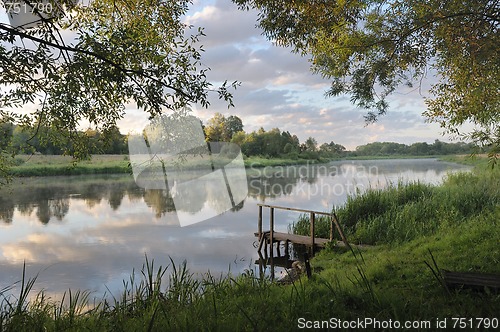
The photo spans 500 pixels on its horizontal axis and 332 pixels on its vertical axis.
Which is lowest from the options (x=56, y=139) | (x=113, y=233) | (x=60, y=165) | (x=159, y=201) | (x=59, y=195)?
(x=113, y=233)

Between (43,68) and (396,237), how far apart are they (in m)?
9.44

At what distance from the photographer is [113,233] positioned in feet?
63.7

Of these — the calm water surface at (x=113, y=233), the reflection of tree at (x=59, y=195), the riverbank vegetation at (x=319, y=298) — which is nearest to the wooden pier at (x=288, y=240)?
the calm water surface at (x=113, y=233)

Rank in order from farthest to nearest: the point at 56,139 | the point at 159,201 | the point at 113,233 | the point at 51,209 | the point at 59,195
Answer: the point at 59,195 < the point at 159,201 < the point at 51,209 < the point at 113,233 < the point at 56,139

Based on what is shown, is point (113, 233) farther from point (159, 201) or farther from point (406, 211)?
point (406, 211)

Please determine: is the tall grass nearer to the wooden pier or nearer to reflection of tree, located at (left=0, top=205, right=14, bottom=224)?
the wooden pier

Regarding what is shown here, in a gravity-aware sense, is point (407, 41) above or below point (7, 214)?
above

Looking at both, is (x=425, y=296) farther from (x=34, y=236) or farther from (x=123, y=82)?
(x=34, y=236)

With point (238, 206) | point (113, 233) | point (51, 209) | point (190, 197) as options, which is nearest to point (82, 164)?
point (51, 209)

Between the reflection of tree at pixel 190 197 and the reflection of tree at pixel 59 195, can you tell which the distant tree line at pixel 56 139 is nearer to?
the reflection of tree at pixel 59 195

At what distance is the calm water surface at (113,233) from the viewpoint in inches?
509

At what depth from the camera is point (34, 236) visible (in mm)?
18562

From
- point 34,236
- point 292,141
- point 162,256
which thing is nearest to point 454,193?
point 162,256

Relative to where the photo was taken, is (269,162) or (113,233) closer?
(113,233)
